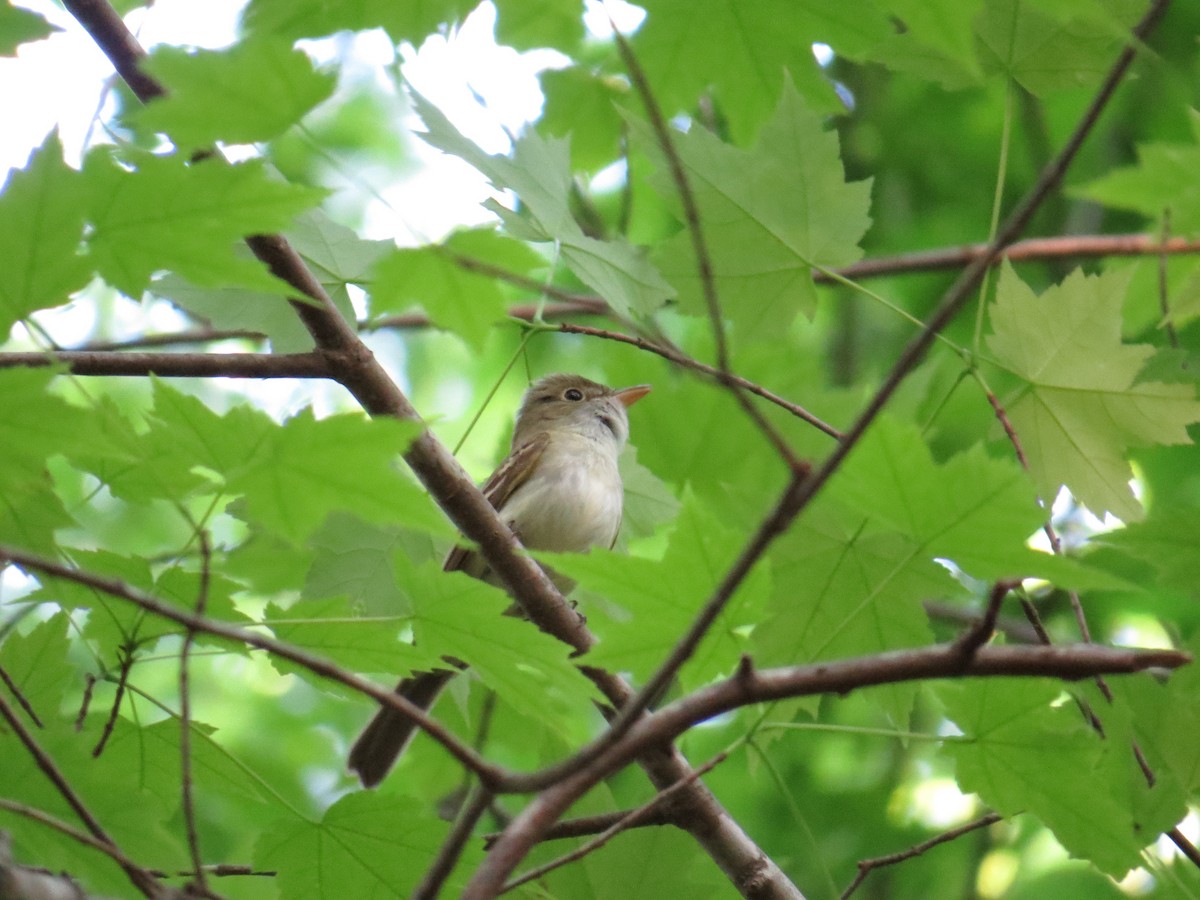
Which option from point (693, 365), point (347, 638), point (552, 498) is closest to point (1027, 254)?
point (552, 498)

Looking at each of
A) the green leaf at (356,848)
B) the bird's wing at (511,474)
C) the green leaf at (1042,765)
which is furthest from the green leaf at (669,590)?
the bird's wing at (511,474)

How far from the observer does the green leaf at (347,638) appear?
9.44ft

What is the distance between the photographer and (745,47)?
3.68 m

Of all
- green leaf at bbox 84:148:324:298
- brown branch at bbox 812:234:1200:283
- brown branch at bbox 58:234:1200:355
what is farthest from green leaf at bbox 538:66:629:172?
green leaf at bbox 84:148:324:298

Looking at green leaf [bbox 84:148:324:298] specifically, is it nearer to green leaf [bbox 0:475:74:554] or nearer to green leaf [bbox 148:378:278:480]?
green leaf [bbox 148:378:278:480]

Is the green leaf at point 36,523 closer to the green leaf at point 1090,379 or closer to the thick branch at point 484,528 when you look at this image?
the thick branch at point 484,528

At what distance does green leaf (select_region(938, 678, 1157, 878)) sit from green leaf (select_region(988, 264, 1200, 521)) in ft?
2.68

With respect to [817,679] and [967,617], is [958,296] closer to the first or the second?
[817,679]

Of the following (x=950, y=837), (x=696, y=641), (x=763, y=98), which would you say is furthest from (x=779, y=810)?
(x=696, y=641)

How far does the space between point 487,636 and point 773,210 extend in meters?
1.52

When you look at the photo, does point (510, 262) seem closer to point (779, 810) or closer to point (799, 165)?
point (799, 165)

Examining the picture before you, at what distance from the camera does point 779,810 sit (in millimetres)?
7613

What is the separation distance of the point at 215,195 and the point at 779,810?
6.04 metres

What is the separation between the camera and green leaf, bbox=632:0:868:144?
3.52 metres
